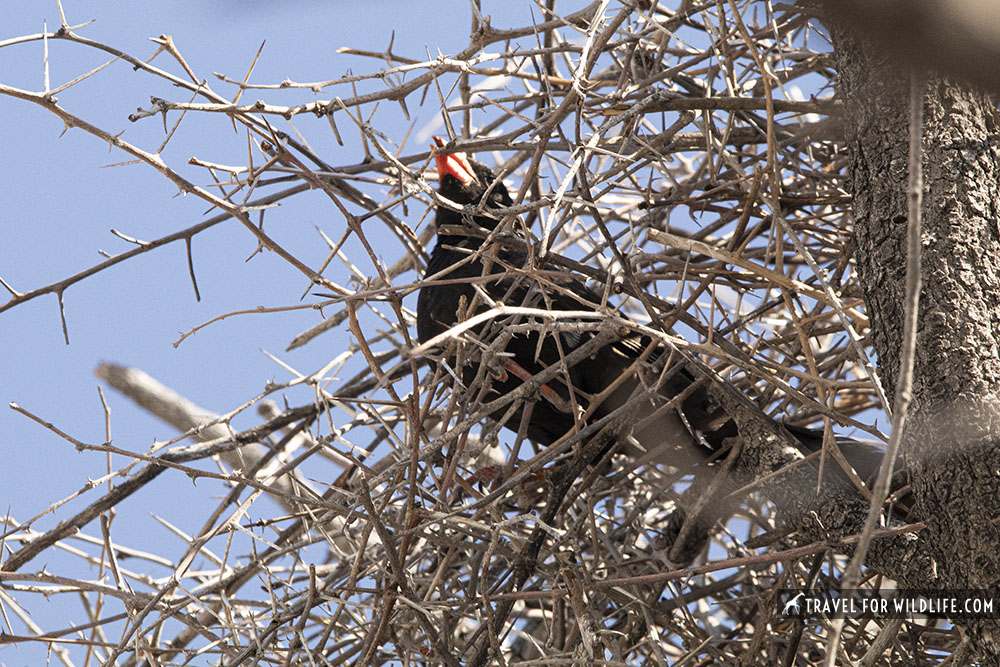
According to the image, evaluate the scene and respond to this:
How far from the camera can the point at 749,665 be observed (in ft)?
6.63

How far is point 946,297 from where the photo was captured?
1627 millimetres

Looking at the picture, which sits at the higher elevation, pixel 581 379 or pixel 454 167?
pixel 454 167

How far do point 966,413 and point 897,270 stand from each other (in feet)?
0.91

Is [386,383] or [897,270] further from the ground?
[386,383]

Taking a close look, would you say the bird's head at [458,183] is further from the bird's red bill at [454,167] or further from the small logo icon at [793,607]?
the small logo icon at [793,607]

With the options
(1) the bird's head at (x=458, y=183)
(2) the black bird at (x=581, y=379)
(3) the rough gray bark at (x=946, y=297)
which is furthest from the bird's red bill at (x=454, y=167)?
(3) the rough gray bark at (x=946, y=297)

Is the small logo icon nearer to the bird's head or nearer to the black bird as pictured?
the black bird

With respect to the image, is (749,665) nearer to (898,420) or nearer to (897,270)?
(897,270)

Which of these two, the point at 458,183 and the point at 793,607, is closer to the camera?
the point at 793,607

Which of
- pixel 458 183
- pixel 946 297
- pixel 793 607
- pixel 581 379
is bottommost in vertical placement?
pixel 793 607

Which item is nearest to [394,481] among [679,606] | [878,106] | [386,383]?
[386,383]

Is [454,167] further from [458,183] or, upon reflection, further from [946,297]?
[946,297]

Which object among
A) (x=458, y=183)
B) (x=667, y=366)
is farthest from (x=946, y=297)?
(x=458, y=183)

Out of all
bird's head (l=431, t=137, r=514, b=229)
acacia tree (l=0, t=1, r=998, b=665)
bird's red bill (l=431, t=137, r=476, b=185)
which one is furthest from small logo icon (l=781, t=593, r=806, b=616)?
bird's red bill (l=431, t=137, r=476, b=185)
